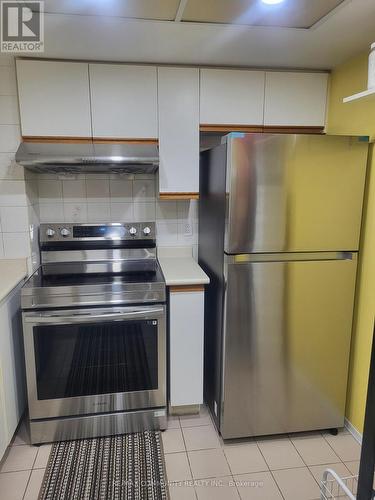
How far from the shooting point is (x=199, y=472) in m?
1.85

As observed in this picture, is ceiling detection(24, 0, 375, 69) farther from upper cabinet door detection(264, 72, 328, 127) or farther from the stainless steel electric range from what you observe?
the stainless steel electric range

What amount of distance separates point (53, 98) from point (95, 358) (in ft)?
4.94

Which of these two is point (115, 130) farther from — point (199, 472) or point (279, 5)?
point (199, 472)

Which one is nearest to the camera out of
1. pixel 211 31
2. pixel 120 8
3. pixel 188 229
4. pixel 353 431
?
pixel 120 8

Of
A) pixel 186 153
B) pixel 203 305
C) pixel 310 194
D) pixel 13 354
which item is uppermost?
pixel 186 153

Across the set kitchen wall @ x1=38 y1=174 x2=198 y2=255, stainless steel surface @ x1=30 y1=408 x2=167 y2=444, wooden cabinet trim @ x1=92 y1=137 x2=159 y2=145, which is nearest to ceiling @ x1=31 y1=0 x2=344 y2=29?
wooden cabinet trim @ x1=92 y1=137 x2=159 y2=145

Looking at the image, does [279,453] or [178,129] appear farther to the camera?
[178,129]

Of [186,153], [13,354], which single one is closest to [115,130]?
[186,153]

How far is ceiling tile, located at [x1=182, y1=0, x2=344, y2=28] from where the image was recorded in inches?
56.4

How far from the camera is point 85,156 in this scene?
1954mm

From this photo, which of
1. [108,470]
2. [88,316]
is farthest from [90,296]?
[108,470]

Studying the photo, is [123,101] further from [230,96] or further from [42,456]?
[42,456]

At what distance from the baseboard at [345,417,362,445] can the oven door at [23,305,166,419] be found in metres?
1.14

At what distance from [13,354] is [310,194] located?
180 centimetres
